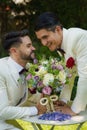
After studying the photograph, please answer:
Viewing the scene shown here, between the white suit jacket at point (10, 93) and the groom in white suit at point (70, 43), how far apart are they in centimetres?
36

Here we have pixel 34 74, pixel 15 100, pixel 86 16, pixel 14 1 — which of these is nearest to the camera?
pixel 34 74

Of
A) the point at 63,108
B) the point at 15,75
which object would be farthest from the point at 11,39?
the point at 63,108

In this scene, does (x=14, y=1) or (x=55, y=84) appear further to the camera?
(x=14, y=1)

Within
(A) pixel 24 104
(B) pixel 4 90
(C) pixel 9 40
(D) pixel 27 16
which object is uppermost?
(C) pixel 9 40

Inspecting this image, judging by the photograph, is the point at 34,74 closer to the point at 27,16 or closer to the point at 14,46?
the point at 14,46

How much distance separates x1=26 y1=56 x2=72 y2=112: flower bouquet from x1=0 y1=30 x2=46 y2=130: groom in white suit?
0.56ft

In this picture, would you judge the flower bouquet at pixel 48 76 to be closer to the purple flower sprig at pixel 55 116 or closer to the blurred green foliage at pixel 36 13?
the purple flower sprig at pixel 55 116

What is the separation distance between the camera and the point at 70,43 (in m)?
4.34

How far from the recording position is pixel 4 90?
4.29 m

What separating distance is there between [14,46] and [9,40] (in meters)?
0.07

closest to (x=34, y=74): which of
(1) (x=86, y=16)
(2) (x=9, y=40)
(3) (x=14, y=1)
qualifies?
(2) (x=9, y=40)

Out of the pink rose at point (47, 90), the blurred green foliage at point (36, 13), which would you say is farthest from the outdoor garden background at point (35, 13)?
the pink rose at point (47, 90)

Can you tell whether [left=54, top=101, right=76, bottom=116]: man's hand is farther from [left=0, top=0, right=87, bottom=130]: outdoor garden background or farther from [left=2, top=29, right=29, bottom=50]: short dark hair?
[left=0, top=0, right=87, bottom=130]: outdoor garden background

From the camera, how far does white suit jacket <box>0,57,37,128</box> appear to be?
13.9ft
